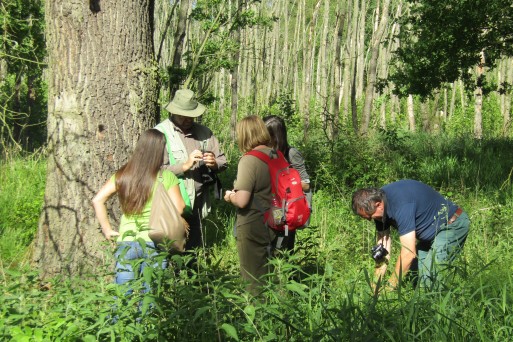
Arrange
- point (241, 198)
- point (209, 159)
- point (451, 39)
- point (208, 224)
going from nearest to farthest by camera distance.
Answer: point (241, 198) < point (209, 159) < point (208, 224) < point (451, 39)

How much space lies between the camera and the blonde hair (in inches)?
166

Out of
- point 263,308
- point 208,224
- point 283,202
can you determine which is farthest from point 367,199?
point 208,224

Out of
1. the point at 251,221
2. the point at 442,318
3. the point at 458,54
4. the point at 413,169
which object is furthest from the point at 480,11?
the point at 442,318

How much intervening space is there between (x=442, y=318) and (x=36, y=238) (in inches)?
138

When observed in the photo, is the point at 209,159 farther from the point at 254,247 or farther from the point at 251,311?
the point at 251,311

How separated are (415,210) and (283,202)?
1011 mm

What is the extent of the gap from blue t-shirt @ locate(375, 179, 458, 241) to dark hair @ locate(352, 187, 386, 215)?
13 centimetres

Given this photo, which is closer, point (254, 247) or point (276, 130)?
point (254, 247)

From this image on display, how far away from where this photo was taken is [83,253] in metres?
4.78

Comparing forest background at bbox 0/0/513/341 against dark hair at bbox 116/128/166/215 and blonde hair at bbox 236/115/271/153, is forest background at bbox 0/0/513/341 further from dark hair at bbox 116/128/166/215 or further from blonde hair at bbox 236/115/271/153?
blonde hair at bbox 236/115/271/153

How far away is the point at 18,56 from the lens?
7762 mm

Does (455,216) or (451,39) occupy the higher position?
(451,39)

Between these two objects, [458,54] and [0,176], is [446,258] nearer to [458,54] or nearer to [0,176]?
[458,54]

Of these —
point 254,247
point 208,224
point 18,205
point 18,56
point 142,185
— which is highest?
point 18,56
